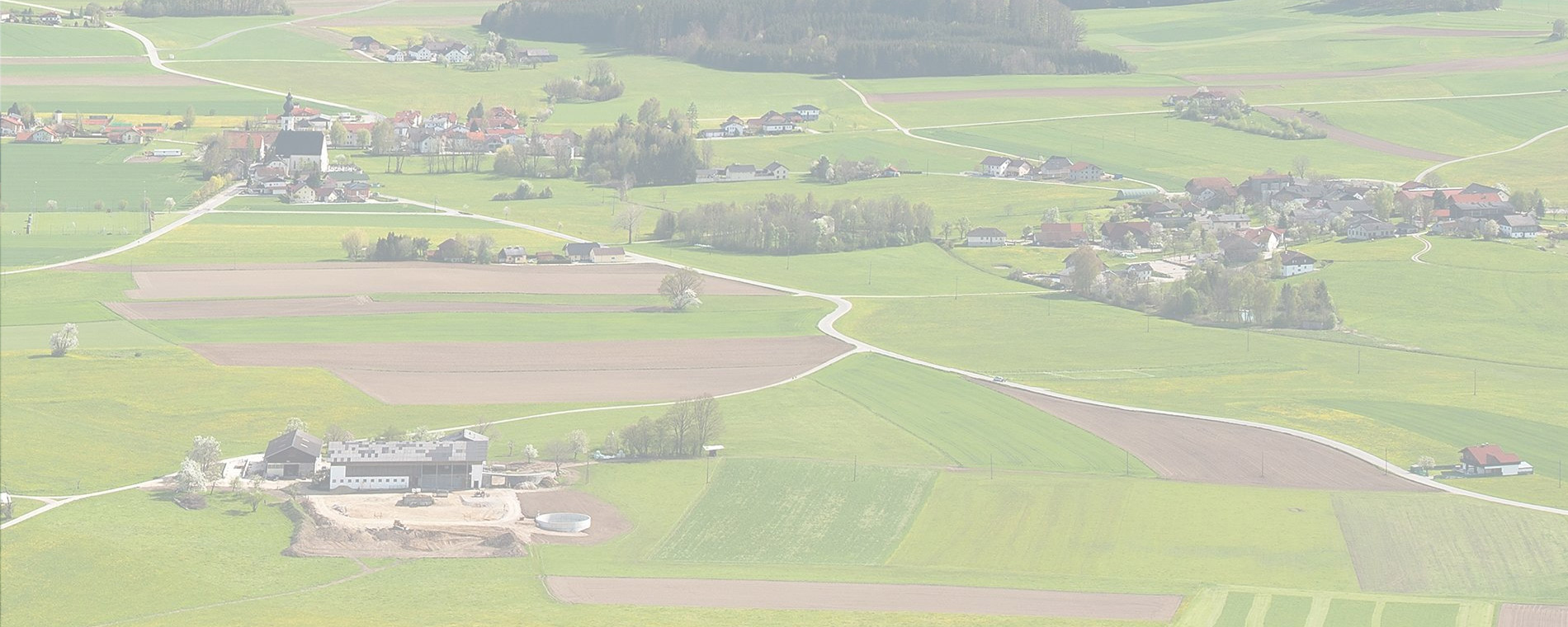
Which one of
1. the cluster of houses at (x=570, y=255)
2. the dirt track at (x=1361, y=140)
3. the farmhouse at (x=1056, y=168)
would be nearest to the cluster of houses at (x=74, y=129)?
the cluster of houses at (x=570, y=255)

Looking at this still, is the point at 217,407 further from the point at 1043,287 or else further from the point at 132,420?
the point at 1043,287

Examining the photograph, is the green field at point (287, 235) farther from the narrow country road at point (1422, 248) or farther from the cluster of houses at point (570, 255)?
the narrow country road at point (1422, 248)

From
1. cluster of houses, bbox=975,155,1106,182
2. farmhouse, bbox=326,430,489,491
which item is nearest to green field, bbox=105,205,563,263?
cluster of houses, bbox=975,155,1106,182

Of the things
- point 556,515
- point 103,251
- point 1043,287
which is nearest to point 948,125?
point 1043,287

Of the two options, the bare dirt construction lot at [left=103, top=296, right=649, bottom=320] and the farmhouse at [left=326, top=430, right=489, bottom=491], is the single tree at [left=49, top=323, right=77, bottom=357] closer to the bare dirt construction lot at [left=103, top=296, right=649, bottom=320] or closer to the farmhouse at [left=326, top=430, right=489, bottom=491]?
the bare dirt construction lot at [left=103, top=296, right=649, bottom=320]

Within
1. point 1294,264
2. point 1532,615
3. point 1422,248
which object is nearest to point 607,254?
point 1294,264

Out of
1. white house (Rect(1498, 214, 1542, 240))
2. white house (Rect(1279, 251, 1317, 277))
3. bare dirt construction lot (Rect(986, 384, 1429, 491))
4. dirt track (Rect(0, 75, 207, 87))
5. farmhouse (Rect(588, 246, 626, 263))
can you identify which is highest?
white house (Rect(1498, 214, 1542, 240))
